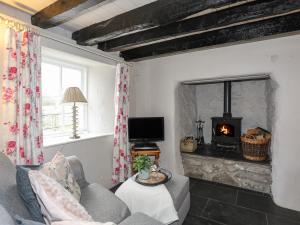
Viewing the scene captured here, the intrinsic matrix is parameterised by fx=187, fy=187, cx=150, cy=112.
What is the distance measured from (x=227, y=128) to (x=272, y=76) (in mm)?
1456

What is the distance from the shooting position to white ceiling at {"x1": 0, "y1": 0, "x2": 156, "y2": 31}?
185cm

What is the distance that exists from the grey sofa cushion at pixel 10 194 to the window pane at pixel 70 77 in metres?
1.93

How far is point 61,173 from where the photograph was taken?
1.57 metres

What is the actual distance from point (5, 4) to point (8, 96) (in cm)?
94

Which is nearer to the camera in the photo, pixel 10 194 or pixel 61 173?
pixel 10 194

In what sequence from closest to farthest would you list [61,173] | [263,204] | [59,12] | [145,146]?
1. [61,173]
2. [59,12]
3. [263,204]
4. [145,146]

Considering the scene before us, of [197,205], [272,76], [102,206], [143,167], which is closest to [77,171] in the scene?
[102,206]

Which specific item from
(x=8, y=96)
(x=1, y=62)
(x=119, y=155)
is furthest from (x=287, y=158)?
(x=1, y=62)

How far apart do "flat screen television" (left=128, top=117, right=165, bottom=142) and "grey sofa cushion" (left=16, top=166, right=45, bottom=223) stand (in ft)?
7.20

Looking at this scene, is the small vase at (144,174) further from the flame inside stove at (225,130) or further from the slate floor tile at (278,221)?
the flame inside stove at (225,130)

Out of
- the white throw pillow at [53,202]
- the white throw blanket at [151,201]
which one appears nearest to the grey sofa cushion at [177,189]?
the white throw blanket at [151,201]

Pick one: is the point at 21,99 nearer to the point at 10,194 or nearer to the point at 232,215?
the point at 10,194

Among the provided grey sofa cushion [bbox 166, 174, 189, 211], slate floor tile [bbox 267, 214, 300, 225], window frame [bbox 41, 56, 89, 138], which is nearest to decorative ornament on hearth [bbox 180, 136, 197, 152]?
grey sofa cushion [bbox 166, 174, 189, 211]

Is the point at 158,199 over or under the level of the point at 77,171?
under
